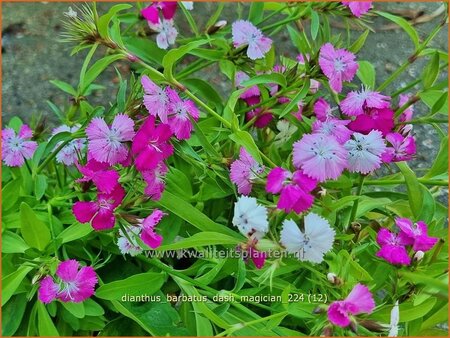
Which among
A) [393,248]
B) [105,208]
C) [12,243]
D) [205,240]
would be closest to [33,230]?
[12,243]

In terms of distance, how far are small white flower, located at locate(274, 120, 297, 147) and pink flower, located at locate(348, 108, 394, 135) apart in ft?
0.59

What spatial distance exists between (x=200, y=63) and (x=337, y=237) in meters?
0.48

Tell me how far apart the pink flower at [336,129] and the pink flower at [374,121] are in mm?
16

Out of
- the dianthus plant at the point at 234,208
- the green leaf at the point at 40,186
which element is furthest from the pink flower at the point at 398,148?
the green leaf at the point at 40,186

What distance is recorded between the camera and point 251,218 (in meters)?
0.81

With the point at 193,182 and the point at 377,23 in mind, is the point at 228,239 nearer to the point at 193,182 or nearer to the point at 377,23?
the point at 193,182

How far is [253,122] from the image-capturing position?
111 cm

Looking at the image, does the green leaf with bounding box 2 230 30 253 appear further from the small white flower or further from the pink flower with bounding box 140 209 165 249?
the small white flower

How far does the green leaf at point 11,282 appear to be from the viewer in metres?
0.99

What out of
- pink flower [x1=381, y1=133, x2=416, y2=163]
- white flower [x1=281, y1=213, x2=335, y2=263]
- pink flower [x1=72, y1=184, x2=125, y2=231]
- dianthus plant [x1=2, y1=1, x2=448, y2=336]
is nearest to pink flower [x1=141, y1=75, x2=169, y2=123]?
dianthus plant [x1=2, y1=1, x2=448, y2=336]

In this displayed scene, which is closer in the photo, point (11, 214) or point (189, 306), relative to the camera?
point (189, 306)

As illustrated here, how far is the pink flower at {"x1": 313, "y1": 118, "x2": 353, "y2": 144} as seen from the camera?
910 mm

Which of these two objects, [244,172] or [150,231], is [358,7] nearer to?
[244,172]

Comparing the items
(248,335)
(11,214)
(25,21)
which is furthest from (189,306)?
(25,21)
